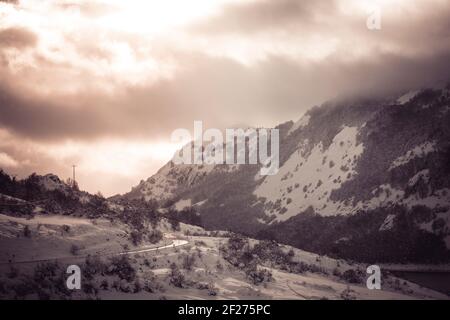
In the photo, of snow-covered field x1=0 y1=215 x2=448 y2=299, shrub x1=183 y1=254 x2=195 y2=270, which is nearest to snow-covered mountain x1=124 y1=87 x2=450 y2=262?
snow-covered field x1=0 y1=215 x2=448 y2=299

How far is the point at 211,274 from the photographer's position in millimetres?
34875

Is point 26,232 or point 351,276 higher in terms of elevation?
point 26,232

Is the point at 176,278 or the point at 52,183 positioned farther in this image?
the point at 52,183

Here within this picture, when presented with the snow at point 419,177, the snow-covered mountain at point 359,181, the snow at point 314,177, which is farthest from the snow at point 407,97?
the snow at point 419,177

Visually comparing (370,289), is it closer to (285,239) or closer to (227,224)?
(285,239)

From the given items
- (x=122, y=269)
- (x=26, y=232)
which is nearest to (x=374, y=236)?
(x=122, y=269)

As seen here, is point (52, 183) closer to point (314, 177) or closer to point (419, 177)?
point (419, 177)

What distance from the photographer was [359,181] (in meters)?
145

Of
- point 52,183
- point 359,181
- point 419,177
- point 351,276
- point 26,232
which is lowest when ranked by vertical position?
point 351,276

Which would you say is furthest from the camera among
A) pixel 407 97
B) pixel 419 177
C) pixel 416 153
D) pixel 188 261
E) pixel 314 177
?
pixel 314 177

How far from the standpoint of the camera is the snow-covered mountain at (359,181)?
12212 centimetres

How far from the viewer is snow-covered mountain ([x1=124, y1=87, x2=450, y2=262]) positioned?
401 feet

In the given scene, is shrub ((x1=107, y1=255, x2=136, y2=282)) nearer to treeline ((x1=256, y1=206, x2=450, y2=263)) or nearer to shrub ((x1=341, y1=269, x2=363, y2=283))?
shrub ((x1=341, y1=269, x2=363, y2=283))

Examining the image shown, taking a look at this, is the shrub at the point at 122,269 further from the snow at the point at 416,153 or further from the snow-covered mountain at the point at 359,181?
the snow at the point at 416,153
